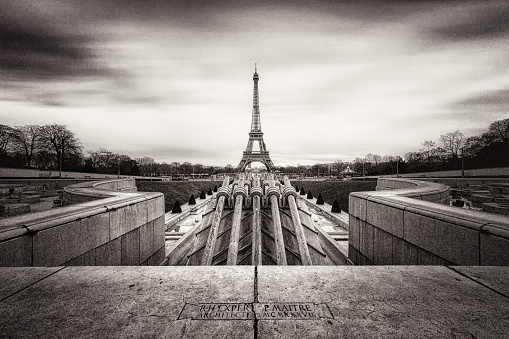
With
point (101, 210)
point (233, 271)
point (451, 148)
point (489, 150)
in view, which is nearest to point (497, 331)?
point (233, 271)

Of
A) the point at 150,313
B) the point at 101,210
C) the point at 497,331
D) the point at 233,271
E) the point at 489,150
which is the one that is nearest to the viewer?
the point at 497,331

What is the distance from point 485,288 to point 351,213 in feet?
13.6

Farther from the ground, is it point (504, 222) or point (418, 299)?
point (504, 222)

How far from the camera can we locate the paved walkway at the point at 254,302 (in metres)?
1.61

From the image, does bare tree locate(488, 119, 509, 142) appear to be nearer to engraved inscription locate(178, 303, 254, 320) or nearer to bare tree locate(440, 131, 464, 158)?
bare tree locate(440, 131, 464, 158)

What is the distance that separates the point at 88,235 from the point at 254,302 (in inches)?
121

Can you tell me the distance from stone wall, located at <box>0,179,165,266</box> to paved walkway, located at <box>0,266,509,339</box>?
0.50 metres

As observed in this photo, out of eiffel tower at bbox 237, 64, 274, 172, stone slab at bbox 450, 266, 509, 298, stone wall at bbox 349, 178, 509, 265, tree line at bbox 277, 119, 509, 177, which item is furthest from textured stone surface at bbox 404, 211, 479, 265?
eiffel tower at bbox 237, 64, 274, 172

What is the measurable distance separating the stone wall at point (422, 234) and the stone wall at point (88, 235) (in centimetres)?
473

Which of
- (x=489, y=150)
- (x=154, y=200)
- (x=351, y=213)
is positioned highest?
(x=489, y=150)

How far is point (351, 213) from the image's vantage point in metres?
6.22

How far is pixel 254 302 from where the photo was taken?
1.97 metres

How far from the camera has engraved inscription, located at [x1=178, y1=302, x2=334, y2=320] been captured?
1.78m

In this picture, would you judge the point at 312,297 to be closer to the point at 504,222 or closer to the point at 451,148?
the point at 504,222
